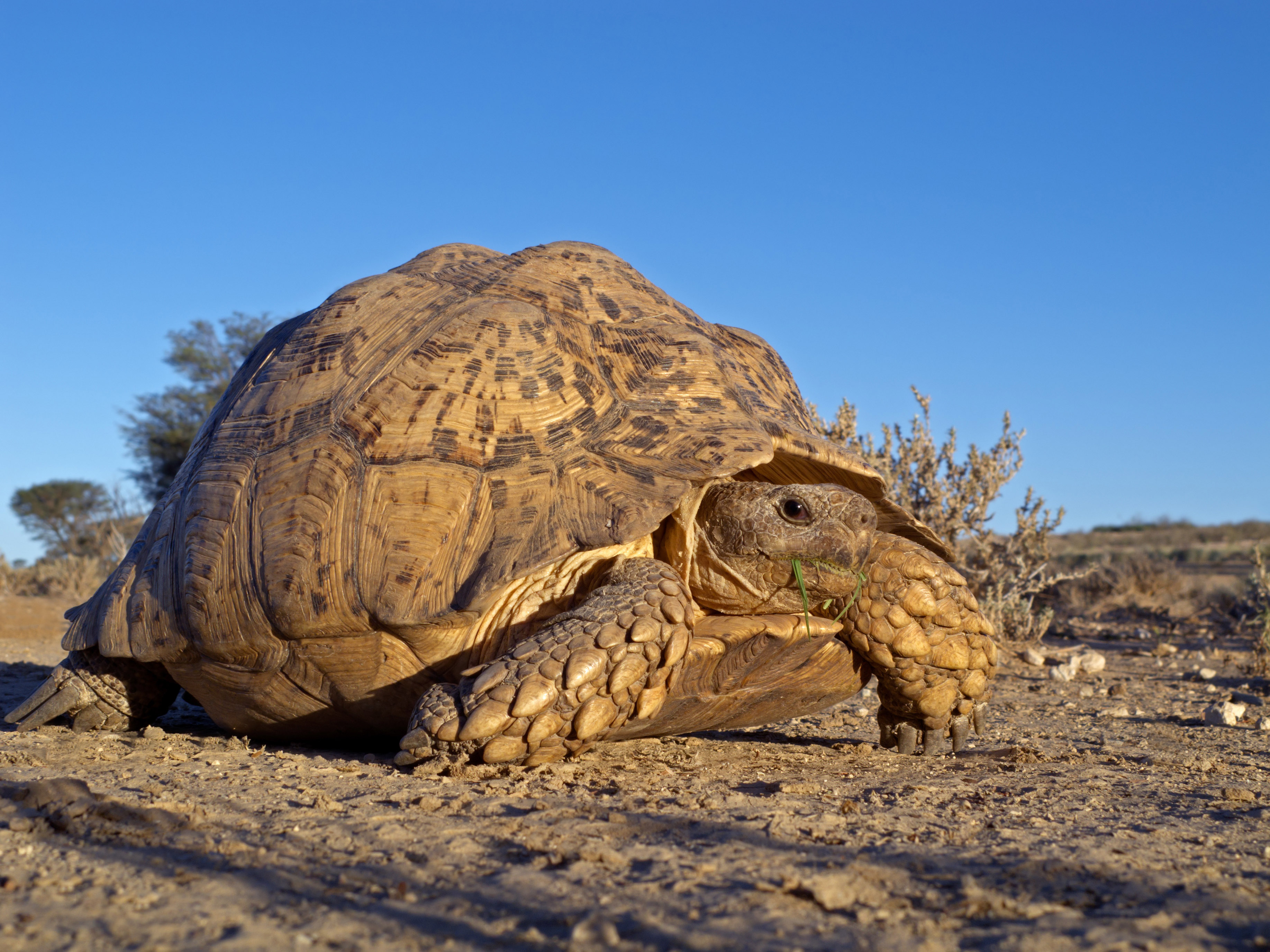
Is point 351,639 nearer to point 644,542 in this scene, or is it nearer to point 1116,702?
point 644,542

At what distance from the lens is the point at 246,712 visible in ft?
12.8

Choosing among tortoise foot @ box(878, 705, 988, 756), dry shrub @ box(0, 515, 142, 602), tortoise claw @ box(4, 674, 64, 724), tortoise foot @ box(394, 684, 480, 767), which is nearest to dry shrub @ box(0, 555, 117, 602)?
dry shrub @ box(0, 515, 142, 602)

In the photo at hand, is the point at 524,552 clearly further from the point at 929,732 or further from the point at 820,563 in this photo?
the point at 929,732

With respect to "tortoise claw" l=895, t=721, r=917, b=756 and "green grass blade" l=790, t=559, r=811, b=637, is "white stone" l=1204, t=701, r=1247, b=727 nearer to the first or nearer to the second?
"tortoise claw" l=895, t=721, r=917, b=756

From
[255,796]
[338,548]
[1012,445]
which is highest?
[1012,445]

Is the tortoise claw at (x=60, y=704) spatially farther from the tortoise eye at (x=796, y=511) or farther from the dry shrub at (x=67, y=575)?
the dry shrub at (x=67, y=575)

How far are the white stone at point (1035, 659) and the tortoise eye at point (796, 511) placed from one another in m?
4.38

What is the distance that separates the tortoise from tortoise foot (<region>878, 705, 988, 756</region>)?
0.04 ft

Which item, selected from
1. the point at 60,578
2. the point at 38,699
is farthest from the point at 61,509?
the point at 38,699

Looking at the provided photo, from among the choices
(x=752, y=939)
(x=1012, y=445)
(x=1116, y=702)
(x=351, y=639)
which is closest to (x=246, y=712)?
(x=351, y=639)

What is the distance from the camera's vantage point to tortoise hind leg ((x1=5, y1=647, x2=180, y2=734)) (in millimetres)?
4336

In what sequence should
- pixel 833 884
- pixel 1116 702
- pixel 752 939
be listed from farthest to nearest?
pixel 1116 702 < pixel 833 884 < pixel 752 939

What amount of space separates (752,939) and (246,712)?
2.86 metres

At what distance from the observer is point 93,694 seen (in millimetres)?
4371
